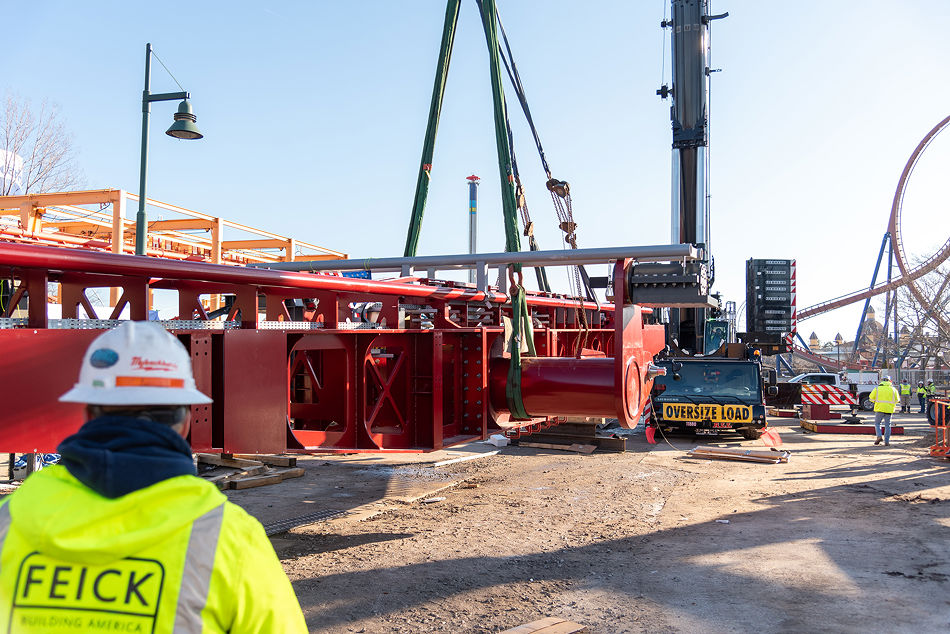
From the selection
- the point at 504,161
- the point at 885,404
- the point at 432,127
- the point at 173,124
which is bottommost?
the point at 885,404

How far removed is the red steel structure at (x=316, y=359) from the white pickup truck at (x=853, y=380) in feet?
55.2

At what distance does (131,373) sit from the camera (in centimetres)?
149

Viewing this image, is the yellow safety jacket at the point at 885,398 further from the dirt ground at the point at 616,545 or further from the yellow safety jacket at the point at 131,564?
the yellow safety jacket at the point at 131,564

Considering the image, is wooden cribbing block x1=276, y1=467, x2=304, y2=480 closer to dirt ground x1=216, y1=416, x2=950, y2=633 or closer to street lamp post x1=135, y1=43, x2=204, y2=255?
dirt ground x1=216, y1=416, x2=950, y2=633

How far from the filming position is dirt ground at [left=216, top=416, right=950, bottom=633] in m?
5.31

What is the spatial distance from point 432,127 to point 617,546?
4.70m

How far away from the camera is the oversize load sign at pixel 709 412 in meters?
14.8

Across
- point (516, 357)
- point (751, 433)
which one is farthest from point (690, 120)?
point (516, 357)

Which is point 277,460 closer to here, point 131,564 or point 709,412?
point 709,412

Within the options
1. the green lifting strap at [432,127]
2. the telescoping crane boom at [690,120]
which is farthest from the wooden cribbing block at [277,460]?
the telescoping crane boom at [690,120]

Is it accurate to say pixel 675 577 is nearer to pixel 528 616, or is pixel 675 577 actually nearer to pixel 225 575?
pixel 528 616

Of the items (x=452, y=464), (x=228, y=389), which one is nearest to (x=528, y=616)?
→ (x=228, y=389)

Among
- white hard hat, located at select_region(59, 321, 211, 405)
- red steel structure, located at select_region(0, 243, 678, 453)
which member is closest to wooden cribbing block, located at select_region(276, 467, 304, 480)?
red steel structure, located at select_region(0, 243, 678, 453)

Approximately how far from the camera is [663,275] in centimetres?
645
